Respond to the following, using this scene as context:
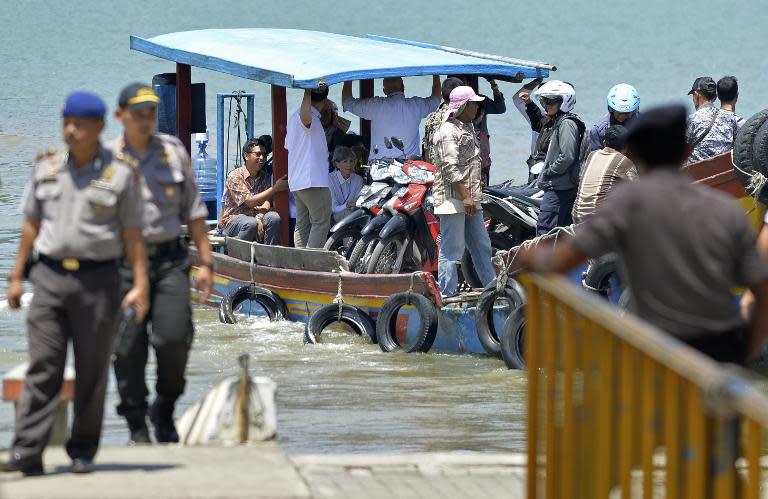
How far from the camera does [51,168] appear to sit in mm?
5930

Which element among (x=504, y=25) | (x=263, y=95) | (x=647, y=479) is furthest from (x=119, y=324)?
(x=504, y=25)

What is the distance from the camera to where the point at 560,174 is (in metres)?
11.9

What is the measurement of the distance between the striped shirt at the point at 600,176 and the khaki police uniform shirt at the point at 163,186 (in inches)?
169

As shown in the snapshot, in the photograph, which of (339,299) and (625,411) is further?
(339,299)

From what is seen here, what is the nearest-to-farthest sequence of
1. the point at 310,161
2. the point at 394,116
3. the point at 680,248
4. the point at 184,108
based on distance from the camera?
the point at 680,248 < the point at 310,161 < the point at 394,116 < the point at 184,108

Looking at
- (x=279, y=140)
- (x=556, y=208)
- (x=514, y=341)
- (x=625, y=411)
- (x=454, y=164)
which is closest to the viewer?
(x=625, y=411)

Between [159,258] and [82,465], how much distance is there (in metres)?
0.97

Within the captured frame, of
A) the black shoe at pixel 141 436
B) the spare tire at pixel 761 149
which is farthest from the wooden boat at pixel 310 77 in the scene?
the black shoe at pixel 141 436

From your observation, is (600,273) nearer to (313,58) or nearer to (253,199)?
(313,58)

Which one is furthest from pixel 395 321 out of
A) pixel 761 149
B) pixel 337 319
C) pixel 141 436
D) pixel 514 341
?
pixel 141 436

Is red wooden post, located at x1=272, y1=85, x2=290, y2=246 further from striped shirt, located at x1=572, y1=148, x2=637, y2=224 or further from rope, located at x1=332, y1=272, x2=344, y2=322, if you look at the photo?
striped shirt, located at x1=572, y1=148, x2=637, y2=224

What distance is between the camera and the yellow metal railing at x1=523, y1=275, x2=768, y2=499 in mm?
3943

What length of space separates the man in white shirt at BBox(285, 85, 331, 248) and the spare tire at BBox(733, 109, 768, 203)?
367 centimetres

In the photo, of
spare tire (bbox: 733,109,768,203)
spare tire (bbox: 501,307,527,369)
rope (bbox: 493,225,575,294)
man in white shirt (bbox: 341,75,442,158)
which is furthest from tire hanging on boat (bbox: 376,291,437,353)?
spare tire (bbox: 733,109,768,203)
